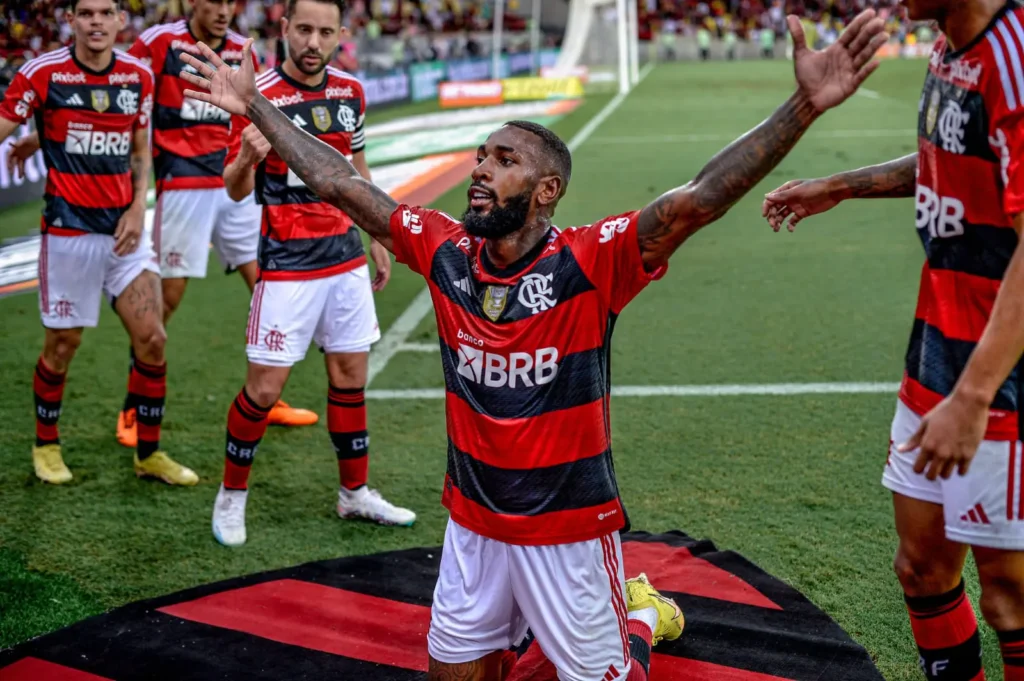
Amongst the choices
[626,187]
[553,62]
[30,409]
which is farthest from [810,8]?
[30,409]

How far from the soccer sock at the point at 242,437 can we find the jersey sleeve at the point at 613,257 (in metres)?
2.38

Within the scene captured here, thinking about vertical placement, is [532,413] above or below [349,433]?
above

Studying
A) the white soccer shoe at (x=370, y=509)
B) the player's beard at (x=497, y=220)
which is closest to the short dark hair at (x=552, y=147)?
the player's beard at (x=497, y=220)

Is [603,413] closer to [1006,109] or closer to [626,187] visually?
[1006,109]

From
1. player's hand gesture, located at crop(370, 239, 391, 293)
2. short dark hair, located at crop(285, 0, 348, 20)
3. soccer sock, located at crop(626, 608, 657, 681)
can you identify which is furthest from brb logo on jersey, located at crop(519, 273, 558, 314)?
short dark hair, located at crop(285, 0, 348, 20)

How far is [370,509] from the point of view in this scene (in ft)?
17.1

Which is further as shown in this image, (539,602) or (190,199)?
(190,199)

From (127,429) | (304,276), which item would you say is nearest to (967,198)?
(304,276)

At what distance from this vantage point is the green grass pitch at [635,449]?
15.3ft

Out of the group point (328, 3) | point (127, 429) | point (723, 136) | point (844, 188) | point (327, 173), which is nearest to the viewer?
point (844, 188)

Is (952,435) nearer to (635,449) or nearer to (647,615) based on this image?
(647,615)

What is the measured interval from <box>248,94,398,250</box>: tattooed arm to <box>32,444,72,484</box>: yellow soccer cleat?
115 inches

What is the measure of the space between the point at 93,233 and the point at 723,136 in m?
15.4

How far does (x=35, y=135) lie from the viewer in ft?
18.6
